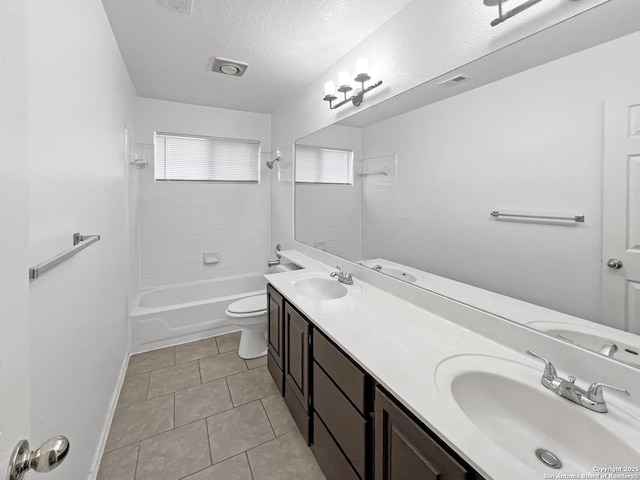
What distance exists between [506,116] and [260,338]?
7.85 feet

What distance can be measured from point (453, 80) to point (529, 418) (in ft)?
4.48

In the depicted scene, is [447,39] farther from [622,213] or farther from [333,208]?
[333,208]

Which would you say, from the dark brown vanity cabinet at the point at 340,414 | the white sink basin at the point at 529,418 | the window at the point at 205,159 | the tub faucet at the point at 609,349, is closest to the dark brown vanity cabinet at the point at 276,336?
the dark brown vanity cabinet at the point at 340,414

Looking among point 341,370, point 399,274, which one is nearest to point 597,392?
point 341,370

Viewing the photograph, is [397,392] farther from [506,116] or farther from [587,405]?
[506,116]

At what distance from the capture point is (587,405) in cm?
80

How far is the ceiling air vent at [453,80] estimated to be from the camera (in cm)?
132

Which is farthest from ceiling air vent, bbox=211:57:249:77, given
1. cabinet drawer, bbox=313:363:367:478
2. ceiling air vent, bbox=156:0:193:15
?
cabinet drawer, bbox=313:363:367:478

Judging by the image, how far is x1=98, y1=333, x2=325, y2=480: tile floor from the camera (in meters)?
1.51

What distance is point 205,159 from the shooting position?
3.39 meters

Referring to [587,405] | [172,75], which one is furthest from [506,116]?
[172,75]

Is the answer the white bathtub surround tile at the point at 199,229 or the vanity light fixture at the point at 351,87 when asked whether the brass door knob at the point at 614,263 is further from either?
the white bathtub surround tile at the point at 199,229

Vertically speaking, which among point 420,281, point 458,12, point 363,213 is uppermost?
point 458,12

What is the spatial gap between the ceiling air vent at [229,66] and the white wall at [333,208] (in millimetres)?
753
